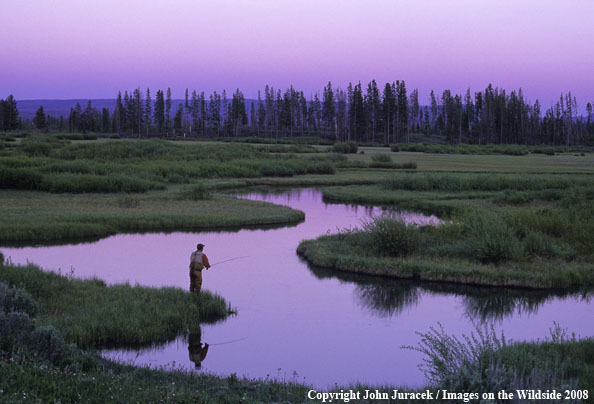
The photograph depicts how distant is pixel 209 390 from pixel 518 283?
39.0 ft

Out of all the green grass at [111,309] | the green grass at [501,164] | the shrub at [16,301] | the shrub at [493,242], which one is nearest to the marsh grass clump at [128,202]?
the green grass at [111,309]

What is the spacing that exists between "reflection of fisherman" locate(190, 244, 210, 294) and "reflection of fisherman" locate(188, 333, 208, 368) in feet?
5.55

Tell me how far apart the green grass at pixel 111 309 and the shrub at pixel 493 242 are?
9.10 metres

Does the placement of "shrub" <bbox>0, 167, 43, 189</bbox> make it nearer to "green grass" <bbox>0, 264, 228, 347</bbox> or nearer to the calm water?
the calm water

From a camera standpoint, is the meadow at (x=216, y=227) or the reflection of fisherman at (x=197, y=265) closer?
the meadow at (x=216, y=227)

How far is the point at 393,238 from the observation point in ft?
66.8

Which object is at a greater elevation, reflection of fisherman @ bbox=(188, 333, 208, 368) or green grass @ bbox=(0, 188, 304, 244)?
green grass @ bbox=(0, 188, 304, 244)

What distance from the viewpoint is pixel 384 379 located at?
419 inches

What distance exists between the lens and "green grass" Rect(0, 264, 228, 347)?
11.7 metres

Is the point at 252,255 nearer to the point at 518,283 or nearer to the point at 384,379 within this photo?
the point at 518,283

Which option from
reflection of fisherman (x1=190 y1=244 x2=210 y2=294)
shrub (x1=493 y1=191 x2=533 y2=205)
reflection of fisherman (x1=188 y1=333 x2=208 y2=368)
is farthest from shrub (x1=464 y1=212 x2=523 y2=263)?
shrub (x1=493 y1=191 x2=533 y2=205)

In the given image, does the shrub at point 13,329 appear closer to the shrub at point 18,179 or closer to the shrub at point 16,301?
the shrub at point 16,301

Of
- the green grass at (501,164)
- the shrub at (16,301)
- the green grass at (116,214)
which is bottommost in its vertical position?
the green grass at (116,214)

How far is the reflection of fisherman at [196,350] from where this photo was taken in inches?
450
